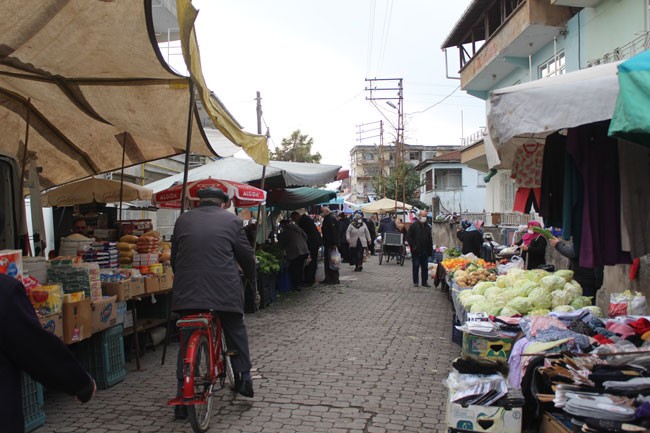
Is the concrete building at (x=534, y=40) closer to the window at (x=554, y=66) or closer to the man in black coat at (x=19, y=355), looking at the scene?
the window at (x=554, y=66)

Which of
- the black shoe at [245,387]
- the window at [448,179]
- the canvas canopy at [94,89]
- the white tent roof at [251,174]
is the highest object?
the window at [448,179]

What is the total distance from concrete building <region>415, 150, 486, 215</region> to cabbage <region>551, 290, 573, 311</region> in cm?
3757

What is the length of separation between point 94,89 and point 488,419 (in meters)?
5.15

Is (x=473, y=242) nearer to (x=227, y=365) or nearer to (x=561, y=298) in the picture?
(x=561, y=298)

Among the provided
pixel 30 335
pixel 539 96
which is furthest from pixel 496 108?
pixel 30 335

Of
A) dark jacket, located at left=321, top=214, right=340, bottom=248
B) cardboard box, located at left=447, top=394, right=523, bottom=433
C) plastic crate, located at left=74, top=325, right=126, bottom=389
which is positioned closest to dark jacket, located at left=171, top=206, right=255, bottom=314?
plastic crate, located at left=74, top=325, right=126, bottom=389

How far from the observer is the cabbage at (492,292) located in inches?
281

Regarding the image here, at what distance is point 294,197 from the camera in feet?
50.0

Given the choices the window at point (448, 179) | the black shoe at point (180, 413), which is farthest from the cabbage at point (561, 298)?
the window at point (448, 179)

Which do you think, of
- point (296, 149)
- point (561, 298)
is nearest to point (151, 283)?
point (561, 298)

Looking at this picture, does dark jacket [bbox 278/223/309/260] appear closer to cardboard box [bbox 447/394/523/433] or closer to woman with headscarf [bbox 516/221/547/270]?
woman with headscarf [bbox 516/221/547/270]

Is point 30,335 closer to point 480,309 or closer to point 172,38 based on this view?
point 480,309

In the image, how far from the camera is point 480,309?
6.79 metres

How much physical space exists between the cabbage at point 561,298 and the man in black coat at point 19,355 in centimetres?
579
